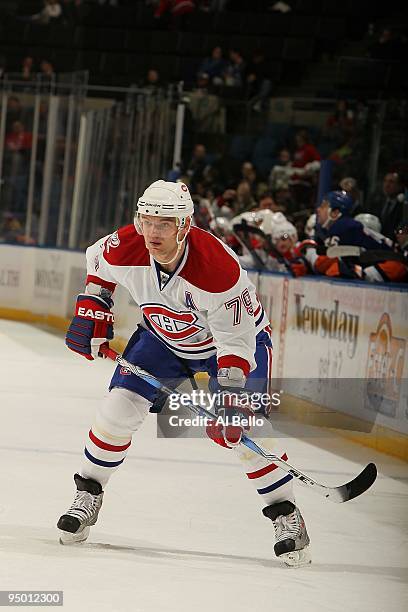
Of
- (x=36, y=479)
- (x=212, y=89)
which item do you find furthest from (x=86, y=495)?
(x=212, y=89)

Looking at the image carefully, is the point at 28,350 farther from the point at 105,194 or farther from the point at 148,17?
the point at 148,17

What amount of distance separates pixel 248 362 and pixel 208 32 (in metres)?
13.8

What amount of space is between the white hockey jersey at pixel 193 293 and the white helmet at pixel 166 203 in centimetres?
12

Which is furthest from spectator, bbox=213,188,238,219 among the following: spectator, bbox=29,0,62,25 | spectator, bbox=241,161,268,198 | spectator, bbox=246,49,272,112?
spectator, bbox=29,0,62,25

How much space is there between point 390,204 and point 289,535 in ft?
13.3

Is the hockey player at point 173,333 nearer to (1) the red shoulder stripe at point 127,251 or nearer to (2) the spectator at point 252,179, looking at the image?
(1) the red shoulder stripe at point 127,251

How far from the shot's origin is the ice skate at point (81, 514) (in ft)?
13.1

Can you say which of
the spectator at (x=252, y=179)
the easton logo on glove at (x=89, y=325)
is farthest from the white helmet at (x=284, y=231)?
the easton logo on glove at (x=89, y=325)

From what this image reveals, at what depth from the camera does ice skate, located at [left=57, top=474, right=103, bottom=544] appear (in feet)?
13.1

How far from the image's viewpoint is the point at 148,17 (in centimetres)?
1766

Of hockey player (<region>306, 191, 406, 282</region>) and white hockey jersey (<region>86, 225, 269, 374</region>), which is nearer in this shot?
white hockey jersey (<region>86, 225, 269, 374</region>)

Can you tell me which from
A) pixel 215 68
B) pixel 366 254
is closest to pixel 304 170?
pixel 215 68

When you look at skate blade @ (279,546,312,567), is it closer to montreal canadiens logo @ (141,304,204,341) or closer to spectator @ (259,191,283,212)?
montreal canadiens logo @ (141,304,204,341)

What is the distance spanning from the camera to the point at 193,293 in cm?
394
